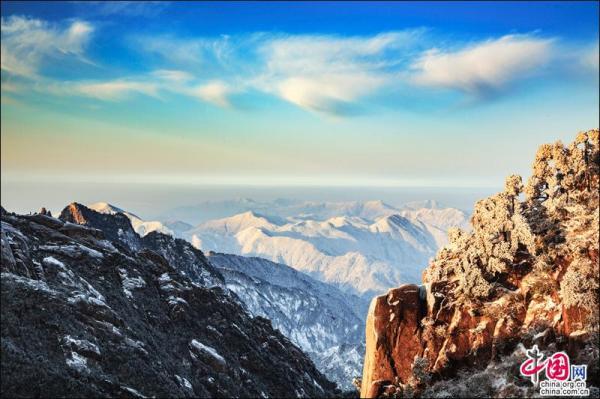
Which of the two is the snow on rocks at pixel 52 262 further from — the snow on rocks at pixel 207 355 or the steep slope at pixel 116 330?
the snow on rocks at pixel 207 355

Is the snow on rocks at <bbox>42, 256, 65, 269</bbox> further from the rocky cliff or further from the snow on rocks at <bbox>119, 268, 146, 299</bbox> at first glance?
the rocky cliff

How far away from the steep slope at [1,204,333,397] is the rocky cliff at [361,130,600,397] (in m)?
57.0

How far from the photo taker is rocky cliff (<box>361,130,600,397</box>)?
37.6m

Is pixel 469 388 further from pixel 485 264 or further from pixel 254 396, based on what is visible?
pixel 254 396

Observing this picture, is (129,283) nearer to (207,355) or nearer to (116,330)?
(207,355)

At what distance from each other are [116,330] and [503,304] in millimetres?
88413

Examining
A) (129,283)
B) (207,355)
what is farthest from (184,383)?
(129,283)

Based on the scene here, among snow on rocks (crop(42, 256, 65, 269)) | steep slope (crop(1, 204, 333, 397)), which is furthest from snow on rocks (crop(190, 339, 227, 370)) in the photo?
snow on rocks (crop(42, 256, 65, 269))

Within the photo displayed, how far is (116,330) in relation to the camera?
106312 mm

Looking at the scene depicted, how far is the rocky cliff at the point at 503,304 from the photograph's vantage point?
37625mm

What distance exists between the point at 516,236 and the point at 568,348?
10.4 meters

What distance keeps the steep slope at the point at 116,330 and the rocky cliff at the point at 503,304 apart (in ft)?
187

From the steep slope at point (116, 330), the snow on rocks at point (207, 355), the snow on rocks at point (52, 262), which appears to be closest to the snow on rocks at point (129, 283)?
the steep slope at point (116, 330)

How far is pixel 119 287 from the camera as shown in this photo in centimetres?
13362
